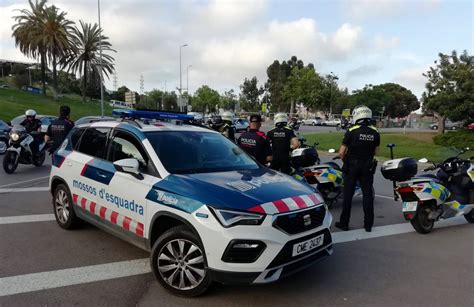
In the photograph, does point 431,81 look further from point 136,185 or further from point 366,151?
point 136,185

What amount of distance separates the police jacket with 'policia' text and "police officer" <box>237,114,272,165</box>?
1346 millimetres

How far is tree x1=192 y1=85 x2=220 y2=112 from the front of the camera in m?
88.3

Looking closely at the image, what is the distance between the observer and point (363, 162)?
5.77 meters

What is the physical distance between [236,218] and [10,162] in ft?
30.8

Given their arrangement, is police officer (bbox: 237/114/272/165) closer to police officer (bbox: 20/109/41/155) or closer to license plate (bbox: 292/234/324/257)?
license plate (bbox: 292/234/324/257)

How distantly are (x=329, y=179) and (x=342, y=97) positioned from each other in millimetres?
72707

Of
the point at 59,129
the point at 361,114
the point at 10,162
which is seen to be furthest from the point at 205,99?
the point at 361,114

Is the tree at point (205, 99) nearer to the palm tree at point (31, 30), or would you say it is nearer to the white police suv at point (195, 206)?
the palm tree at point (31, 30)

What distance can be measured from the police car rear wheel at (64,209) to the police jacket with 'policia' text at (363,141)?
4092mm

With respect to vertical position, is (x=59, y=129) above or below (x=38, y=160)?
above

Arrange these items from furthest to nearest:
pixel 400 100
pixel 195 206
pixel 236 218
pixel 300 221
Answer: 1. pixel 400 100
2. pixel 300 221
3. pixel 195 206
4. pixel 236 218

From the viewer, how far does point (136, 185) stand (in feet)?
13.2

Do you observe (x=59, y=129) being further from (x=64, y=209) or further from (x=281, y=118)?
(x=281, y=118)

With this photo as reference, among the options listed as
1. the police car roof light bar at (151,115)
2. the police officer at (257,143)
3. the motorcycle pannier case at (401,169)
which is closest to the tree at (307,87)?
the police officer at (257,143)
